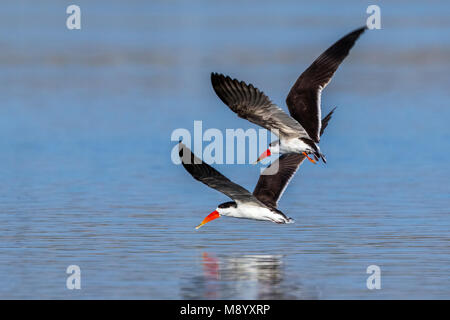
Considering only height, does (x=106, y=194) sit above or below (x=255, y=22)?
below

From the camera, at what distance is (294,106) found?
1580 centimetres

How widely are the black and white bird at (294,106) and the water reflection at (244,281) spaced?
189 centimetres

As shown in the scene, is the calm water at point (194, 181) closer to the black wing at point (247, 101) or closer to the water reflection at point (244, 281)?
the water reflection at point (244, 281)

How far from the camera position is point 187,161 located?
12883 millimetres

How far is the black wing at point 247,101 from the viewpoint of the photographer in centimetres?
1370

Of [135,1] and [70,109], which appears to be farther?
[135,1]

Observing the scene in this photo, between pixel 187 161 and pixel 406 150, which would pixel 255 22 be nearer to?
pixel 406 150

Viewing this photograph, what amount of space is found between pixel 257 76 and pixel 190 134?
11111 millimetres

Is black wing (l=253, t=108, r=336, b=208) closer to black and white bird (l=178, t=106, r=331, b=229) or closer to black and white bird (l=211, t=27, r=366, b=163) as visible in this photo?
black and white bird (l=178, t=106, r=331, b=229)

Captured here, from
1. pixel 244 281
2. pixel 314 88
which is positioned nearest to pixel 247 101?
pixel 314 88

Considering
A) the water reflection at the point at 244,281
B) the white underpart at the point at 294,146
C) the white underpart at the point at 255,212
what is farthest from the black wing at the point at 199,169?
the white underpart at the point at 294,146

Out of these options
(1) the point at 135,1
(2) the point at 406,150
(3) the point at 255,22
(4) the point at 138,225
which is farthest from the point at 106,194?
(1) the point at 135,1

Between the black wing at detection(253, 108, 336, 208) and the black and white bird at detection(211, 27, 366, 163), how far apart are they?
0.28 metres
